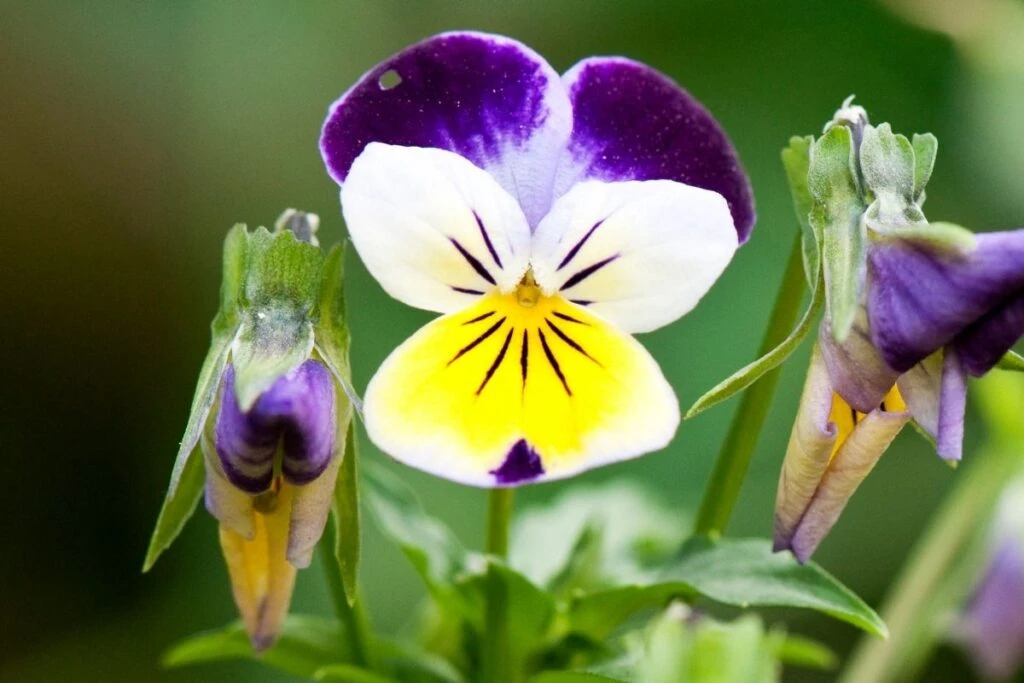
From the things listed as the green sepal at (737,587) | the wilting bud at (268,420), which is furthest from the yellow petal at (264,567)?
the green sepal at (737,587)

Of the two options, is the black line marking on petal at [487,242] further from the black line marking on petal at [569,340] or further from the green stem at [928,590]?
the green stem at [928,590]

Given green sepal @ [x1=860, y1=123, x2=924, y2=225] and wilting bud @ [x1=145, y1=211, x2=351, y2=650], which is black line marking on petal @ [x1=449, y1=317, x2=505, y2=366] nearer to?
wilting bud @ [x1=145, y1=211, x2=351, y2=650]

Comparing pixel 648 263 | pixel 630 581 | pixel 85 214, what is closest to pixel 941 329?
pixel 648 263

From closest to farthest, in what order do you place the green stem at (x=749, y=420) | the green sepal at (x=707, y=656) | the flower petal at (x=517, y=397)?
the green sepal at (x=707, y=656) < the flower petal at (x=517, y=397) < the green stem at (x=749, y=420)

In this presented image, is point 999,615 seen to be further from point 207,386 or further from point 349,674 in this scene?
point 207,386

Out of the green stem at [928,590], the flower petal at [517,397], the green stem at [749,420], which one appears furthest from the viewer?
the green stem at [928,590]

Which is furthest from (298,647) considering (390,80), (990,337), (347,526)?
(990,337)
